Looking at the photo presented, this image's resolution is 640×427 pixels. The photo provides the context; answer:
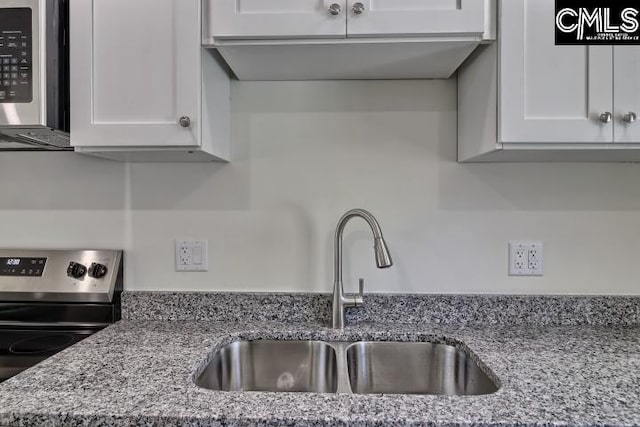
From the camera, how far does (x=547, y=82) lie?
1.07 m

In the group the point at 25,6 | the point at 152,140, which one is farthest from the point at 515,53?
the point at 25,6

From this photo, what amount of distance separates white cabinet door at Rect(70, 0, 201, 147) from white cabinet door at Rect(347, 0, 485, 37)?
46cm

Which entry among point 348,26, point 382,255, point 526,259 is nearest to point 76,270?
point 382,255

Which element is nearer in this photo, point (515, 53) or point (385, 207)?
point (515, 53)

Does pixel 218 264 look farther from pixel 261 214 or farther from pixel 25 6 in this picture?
pixel 25 6

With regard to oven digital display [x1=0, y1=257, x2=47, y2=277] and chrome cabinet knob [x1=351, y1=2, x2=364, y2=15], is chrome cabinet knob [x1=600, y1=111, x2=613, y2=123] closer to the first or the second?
chrome cabinet knob [x1=351, y1=2, x2=364, y2=15]

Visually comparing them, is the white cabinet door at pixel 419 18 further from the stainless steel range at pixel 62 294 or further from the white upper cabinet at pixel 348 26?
the stainless steel range at pixel 62 294

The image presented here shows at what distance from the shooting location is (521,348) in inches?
44.9

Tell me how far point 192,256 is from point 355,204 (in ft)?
2.05

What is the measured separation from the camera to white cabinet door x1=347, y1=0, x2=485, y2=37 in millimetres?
1062

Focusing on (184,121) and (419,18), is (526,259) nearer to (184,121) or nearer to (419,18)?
(419,18)

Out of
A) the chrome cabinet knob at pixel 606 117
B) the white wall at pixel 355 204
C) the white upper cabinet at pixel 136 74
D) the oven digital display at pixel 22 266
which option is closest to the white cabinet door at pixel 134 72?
the white upper cabinet at pixel 136 74

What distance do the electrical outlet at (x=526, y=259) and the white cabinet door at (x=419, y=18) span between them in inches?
29.7

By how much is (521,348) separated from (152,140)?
122 cm
